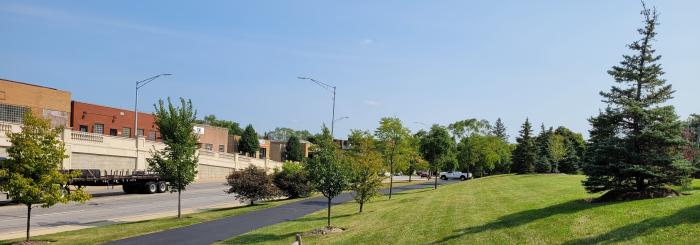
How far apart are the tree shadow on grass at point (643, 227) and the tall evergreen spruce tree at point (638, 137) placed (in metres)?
3.98

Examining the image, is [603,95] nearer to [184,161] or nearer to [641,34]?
[641,34]

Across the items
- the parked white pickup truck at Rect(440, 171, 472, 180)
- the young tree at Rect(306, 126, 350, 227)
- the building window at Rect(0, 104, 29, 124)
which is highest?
the building window at Rect(0, 104, 29, 124)

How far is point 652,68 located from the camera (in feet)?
57.5

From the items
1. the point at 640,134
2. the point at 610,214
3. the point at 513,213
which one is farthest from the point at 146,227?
the point at 640,134

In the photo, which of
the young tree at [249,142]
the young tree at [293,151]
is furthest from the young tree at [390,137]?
the young tree at [293,151]

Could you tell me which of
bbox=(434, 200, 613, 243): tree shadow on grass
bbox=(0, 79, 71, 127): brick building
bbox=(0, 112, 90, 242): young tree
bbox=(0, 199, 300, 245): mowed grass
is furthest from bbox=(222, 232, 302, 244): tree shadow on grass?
bbox=(0, 79, 71, 127): brick building

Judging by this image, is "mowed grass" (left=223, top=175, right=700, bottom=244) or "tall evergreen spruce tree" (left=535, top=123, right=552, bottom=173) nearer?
"mowed grass" (left=223, top=175, right=700, bottom=244)

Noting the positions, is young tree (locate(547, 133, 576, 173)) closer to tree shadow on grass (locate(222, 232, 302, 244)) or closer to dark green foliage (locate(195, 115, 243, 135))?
tree shadow on grass (locate(222, 232, 302, 244))

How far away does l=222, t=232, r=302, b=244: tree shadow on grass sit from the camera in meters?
17.4

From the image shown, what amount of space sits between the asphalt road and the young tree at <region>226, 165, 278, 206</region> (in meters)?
2.10

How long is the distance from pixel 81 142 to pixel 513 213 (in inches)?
1638

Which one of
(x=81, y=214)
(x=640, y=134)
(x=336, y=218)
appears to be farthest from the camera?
A: (x=81, y=214)

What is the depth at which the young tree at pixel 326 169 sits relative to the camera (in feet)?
66.7

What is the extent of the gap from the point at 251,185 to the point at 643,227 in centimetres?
2335
